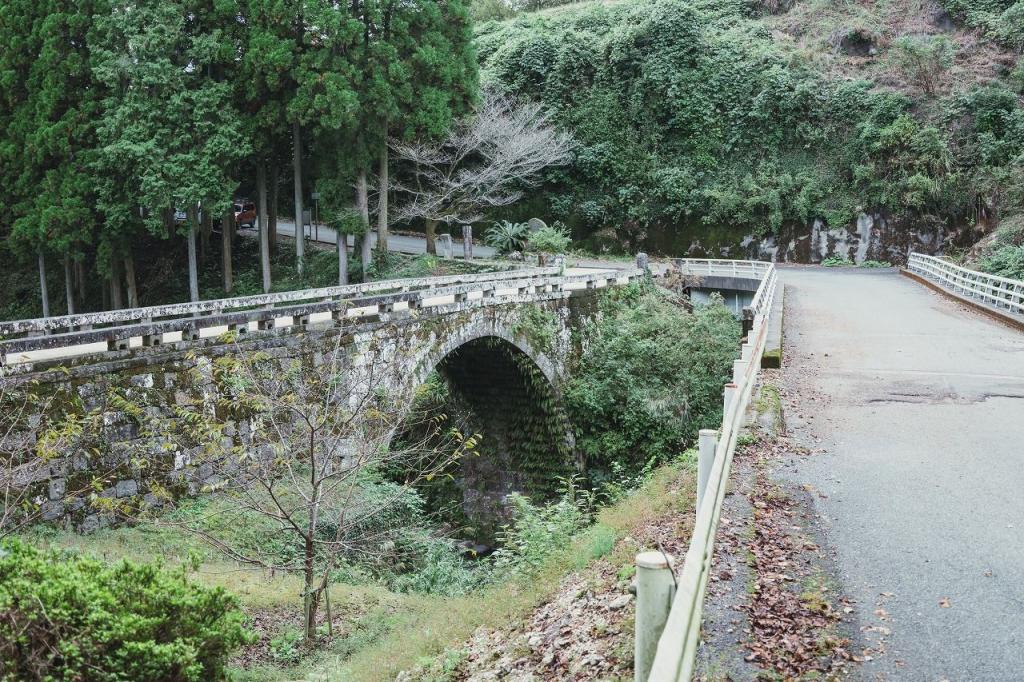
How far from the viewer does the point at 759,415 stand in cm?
952

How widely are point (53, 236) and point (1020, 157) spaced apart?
33923mm

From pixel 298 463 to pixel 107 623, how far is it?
6.23 metres

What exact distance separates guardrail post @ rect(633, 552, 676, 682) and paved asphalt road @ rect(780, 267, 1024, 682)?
78.9 inches

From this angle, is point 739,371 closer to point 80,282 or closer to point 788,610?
point 788,610

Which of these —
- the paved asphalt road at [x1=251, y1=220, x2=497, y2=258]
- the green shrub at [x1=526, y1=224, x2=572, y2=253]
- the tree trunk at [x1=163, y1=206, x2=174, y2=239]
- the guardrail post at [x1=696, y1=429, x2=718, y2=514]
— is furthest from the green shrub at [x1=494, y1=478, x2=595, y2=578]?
the paved asphalt road at [x1=251, y1=220, x2=497, y2=258]

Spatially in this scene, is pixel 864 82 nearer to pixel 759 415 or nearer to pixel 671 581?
pixel 759 415

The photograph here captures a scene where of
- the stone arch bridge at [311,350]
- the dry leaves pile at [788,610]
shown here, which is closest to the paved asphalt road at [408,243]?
the stone arch bridge at [311,350]

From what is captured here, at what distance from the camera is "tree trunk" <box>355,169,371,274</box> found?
2672 cm

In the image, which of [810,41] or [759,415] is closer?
[759,415]

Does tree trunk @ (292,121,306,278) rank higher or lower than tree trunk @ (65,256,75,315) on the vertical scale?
higher

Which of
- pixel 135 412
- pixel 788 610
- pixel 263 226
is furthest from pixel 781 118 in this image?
pixel 788 610

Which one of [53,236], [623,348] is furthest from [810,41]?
[53,236]

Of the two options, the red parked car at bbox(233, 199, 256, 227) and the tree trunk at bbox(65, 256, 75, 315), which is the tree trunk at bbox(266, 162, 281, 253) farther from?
the red parked car at bbox(233, 199, 256, 227)

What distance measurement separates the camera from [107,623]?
587 cm
